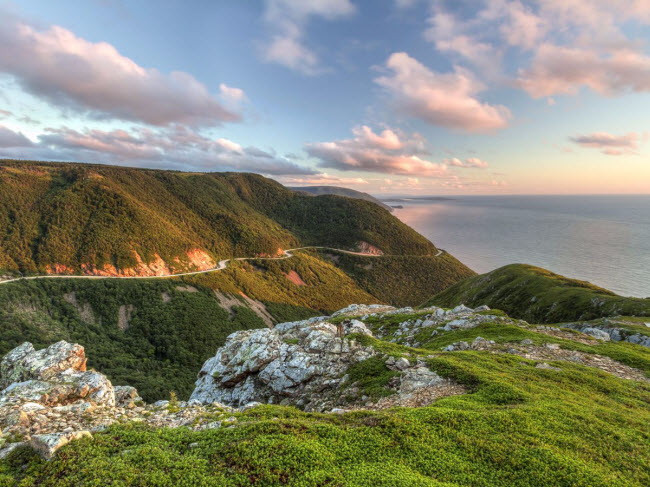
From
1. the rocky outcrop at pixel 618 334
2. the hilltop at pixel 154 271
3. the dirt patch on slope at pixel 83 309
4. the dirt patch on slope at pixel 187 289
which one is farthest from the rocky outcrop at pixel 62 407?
the dirt patch on slope at pixel 187 289

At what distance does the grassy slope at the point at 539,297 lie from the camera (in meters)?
43.5

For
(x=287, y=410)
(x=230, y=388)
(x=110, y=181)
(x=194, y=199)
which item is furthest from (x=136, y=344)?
(x=194, y=199)

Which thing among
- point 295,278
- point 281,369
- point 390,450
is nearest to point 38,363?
point 281,369

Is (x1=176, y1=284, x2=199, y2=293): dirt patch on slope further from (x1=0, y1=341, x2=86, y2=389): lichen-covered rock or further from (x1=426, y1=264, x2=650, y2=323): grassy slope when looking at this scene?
(x1=0, y1=341, x2=86, y2=389): lichen-covered rock

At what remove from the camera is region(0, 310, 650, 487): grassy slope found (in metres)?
7.77

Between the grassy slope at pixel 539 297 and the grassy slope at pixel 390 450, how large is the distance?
4272 centimetres

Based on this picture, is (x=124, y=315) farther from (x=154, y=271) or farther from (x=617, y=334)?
(x=617, y=334)

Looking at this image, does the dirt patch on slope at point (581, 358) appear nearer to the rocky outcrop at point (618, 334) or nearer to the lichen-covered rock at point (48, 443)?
the rocky outcrop at point (618, 334)

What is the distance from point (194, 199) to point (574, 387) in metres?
192

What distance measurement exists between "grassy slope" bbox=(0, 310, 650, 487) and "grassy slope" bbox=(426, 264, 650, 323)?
140 ft

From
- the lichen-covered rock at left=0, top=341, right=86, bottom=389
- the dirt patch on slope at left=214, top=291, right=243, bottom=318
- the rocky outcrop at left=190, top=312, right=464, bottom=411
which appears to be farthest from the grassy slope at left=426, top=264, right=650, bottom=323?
the dirt patch on slope at left=214, top=291, right=243, bottom=318

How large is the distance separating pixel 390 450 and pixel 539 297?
6415cm

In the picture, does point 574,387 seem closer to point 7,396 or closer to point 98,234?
point 7,396

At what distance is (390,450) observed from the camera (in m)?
9.28
